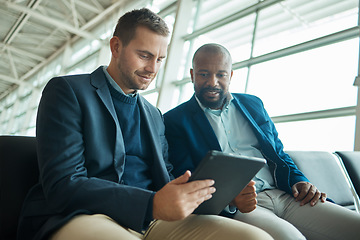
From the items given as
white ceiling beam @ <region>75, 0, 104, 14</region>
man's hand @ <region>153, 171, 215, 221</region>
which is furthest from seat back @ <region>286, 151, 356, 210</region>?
white ceiling beam @ <region>75, 0, 104, 14</region>

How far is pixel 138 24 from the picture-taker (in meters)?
1.47

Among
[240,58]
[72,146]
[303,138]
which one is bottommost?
[72,146]

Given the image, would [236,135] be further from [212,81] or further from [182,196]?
[182,196]

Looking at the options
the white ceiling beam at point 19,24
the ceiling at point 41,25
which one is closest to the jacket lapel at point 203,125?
the ceiling at point 41,25

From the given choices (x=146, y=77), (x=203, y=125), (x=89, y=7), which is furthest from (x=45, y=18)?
(x=146, y=77)

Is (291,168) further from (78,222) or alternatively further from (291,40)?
(291,40)

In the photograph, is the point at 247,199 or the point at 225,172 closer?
the point at 225,172

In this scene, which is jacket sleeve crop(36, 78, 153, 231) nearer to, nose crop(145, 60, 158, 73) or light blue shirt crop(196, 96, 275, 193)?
nose crop(145, 60, 158, 73)

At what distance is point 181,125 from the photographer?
1993mm

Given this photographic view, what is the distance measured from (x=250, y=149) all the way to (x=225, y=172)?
1.11 m

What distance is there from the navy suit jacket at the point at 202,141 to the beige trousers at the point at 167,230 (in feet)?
2.03

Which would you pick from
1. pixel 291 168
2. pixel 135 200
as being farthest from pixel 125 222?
pixel 291 168

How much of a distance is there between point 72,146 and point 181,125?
974 millimetres

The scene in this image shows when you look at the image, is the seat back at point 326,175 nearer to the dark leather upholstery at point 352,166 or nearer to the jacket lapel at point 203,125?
the dark leather upholstery at point 352,166
